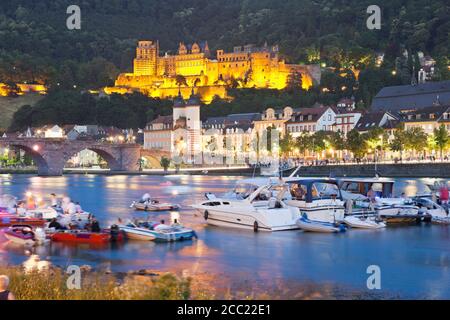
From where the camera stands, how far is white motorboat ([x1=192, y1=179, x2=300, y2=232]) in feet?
104

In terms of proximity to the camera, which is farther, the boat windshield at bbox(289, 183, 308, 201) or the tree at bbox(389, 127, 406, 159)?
the tree at bbox(389, 127, 406, 159)

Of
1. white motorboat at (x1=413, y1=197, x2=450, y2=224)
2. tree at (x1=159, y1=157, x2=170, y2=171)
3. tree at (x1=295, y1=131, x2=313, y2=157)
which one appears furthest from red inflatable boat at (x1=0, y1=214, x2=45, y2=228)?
tree at (x1=159, y1=157, x2=170, y2=171)

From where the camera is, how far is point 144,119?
14362 cm

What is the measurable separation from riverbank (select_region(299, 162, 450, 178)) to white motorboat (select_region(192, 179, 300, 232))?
41.2 meters

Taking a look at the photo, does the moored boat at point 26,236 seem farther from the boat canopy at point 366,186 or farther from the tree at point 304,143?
the tree at point 304,143

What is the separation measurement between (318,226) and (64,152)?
6972cm

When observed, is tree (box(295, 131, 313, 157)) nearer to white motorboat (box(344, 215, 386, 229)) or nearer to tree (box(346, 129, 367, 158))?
tree (box(346, 129, 367, 158))

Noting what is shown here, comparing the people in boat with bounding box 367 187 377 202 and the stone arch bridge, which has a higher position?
the stone arch bridge

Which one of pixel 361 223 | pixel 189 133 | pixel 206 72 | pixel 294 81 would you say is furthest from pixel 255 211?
pixel 206 72

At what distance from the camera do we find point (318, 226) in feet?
103

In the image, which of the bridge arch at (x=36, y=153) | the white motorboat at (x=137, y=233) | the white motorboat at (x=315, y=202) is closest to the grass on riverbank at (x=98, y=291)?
the white motorboat at (x=137, y=233)

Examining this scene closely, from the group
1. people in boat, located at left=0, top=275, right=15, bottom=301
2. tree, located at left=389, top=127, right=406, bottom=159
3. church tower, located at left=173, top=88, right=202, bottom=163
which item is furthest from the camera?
church tower, located at left=173, top=88, right=202, bottom=163

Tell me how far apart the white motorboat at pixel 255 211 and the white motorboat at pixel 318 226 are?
1.28 feet

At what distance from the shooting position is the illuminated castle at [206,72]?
151000mm
